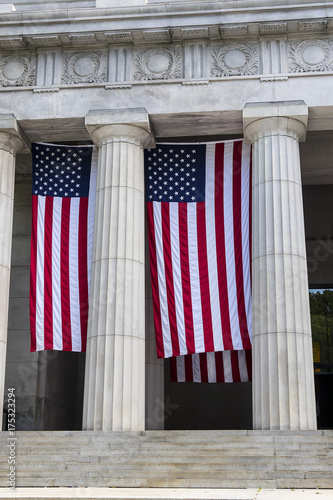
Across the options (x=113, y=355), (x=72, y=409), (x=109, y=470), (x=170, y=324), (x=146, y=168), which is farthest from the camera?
(x=72, y=409)

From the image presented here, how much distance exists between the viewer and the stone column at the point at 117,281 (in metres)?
19.5

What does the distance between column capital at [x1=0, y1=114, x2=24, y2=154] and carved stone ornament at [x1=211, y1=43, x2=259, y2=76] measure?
6.86 meters

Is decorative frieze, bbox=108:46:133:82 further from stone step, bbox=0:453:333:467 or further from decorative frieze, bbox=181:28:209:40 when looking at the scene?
stone step, bbox=0:453:333:467

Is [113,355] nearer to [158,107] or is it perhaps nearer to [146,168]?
[146,168]

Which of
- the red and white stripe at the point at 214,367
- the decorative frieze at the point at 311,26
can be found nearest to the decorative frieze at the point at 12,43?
the decorative frieze at the point at 311,26

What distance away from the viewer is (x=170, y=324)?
21516mm

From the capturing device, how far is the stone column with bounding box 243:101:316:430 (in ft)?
62.4

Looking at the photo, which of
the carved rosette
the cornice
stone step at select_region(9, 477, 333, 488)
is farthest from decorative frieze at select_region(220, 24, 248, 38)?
stone step at select_region(9, 477, 333, 488)

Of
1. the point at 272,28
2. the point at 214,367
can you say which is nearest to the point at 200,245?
the point at 214,367

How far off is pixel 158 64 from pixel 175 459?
1316 cm

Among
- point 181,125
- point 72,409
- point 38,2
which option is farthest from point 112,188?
point 72,409

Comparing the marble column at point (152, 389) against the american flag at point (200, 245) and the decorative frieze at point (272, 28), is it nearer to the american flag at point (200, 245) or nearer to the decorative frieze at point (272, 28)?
the american flag at point (200, 245)

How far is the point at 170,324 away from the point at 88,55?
968 cm

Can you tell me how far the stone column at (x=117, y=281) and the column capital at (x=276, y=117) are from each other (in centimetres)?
345
